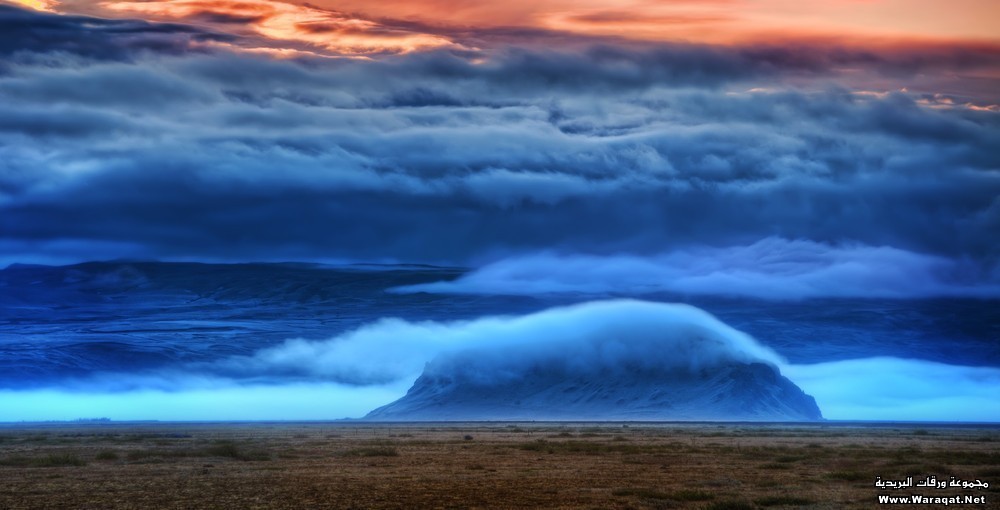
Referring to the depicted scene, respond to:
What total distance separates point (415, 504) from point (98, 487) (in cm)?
2117

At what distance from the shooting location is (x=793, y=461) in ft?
293

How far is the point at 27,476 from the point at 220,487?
17.6 meters

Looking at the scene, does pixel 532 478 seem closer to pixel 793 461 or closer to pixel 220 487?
pixel 220 487

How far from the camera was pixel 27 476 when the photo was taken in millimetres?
76250

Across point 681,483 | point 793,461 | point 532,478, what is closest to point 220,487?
point 532,478

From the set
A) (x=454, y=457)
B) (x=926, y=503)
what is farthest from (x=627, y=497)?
(x=454, y=457)

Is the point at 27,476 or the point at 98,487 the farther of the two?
the point at 27,476

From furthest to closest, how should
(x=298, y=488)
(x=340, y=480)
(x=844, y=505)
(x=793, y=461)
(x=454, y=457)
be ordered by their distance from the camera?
(x=454, y=457)
(x=793, y=461)
(x=340, y=480)
(x=298, y=488)
(x=844, y=505)

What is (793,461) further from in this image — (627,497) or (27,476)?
(27,476)

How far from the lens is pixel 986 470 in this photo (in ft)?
258

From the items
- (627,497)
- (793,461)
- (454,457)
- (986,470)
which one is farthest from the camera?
(454,457)

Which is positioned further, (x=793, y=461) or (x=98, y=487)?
(x=793, y=461)

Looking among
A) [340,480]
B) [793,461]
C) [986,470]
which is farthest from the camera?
[793,461]

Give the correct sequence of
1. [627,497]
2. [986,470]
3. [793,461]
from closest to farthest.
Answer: [627,497] < [986,470] < [793,461]
